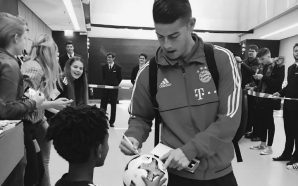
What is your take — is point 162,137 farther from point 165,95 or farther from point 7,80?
point 7,80

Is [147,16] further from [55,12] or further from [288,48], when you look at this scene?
[288,48]

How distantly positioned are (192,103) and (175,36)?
31 cm

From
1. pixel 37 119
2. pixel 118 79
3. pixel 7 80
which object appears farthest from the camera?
pixel 118 79

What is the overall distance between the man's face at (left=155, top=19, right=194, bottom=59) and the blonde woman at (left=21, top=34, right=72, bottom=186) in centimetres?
136

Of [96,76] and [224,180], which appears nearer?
[224,180]

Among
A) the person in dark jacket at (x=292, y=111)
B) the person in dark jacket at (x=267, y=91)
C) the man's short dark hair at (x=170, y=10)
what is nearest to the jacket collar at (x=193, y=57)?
the man's short dark hair at (x=170, y=10)

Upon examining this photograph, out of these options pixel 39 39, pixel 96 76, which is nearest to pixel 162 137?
pixel 39 39

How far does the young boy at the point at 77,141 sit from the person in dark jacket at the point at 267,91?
398cm

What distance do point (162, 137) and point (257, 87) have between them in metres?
4.40

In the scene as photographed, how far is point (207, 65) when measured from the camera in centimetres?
133

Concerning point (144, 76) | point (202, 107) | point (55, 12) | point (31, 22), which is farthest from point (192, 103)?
point (31, 22)

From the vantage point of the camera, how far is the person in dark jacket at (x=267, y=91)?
4750 mm

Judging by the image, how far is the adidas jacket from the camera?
1268 mm

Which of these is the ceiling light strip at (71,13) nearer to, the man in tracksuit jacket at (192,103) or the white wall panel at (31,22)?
the white wall panel at (31,22)
